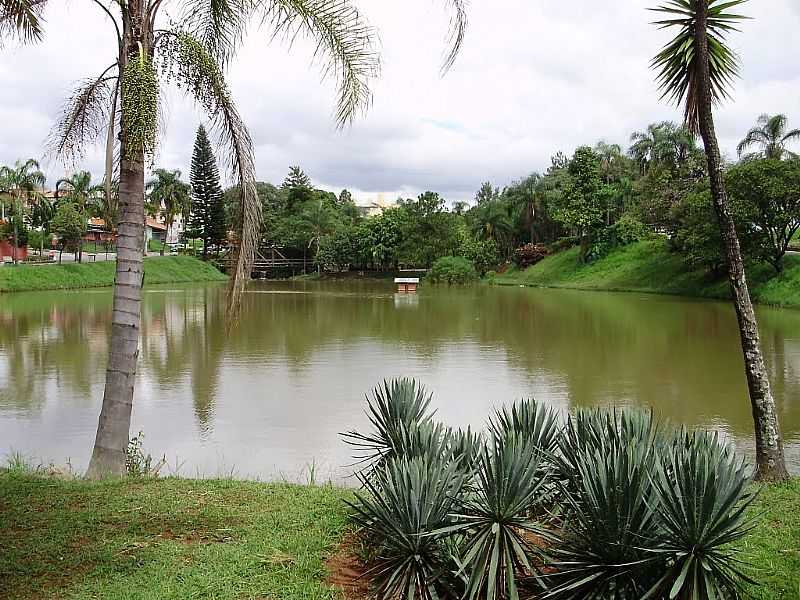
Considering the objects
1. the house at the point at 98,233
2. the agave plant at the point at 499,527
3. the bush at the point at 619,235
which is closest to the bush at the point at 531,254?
the bush at the point at 619,235

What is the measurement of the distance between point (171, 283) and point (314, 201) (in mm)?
19743

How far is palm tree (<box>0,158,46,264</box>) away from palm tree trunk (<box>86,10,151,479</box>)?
104ft

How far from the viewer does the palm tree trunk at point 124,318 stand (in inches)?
216

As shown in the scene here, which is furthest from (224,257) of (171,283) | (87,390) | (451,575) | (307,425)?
(171,283)

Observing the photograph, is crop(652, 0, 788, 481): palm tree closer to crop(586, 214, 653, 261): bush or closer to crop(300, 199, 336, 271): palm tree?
crop(586, 214, 653, 261): bush

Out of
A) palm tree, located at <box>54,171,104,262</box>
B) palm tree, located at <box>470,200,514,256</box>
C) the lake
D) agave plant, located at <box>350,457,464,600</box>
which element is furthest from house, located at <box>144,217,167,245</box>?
agave plant, located at <box>350,457,464,600</box>

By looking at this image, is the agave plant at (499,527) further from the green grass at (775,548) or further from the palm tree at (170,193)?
the palm tree at (170,193)

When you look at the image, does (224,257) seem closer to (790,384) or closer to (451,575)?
(451,575)

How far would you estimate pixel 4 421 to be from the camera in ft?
27.7

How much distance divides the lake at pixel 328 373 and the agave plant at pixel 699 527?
3.71 metres

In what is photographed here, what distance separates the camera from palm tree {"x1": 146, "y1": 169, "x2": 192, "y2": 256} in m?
47.5

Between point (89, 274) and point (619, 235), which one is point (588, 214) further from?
point (89, 274)

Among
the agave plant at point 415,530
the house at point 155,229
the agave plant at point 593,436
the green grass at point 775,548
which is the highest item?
the house at point 155,229

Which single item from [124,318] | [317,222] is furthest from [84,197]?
[124,318]
